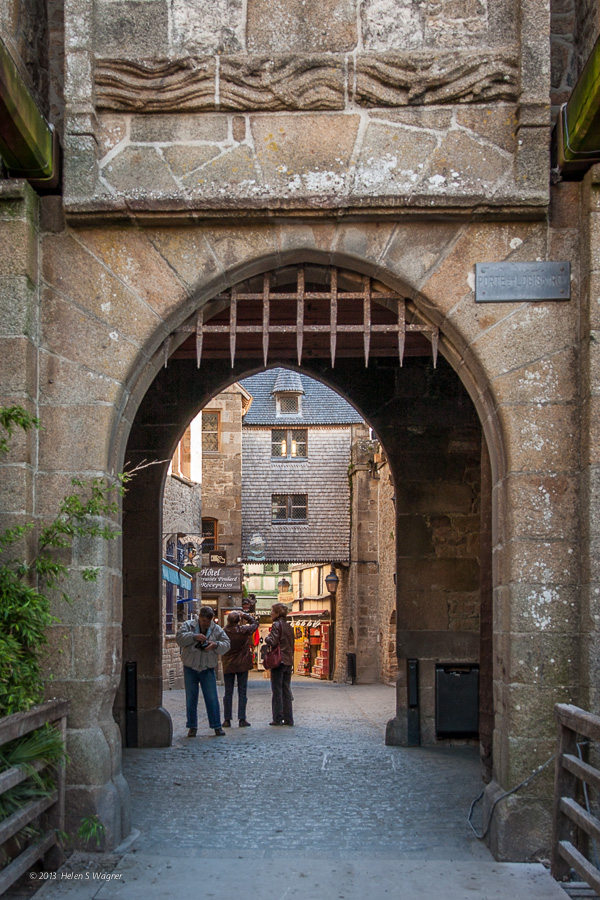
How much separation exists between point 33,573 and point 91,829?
48.7 inches

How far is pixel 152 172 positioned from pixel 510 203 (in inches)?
72.0

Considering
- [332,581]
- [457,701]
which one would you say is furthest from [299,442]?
[457,701]

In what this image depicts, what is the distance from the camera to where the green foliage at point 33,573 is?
469 cm

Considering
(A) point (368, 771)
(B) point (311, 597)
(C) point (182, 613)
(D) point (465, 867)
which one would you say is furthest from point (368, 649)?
(D) point (465, 867)

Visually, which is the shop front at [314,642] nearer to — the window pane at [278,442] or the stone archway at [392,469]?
the window pane at [278,442]

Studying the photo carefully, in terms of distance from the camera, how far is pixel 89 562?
17.2 feet

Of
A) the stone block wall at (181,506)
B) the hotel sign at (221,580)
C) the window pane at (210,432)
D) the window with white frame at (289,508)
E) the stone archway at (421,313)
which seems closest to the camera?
the stone archway at (421,313)

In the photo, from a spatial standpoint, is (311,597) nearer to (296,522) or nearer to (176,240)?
(296,522)

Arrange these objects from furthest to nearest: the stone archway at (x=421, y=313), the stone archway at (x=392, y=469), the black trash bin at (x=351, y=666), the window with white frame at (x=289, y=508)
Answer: the window with white frame at (x=289, y=508) → the black trash bin at (x=351, y=666) → the stone archway at (x=392, y=469) → the stone archway at (x=421, y=313)

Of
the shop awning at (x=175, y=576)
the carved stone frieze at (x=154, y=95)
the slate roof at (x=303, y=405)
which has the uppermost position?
the slate roof at (x=303, y=405)

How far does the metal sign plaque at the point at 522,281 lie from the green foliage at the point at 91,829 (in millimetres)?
3153

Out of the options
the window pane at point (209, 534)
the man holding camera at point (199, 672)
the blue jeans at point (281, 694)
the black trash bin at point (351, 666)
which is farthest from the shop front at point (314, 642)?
the man holding camera at point (199, 672)

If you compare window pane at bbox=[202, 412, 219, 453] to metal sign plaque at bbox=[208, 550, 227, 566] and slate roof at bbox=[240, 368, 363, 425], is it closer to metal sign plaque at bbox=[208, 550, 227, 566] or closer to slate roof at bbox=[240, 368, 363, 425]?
slate roof at bbox=[240, 368, 363, 425]

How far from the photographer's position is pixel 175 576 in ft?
57.2
